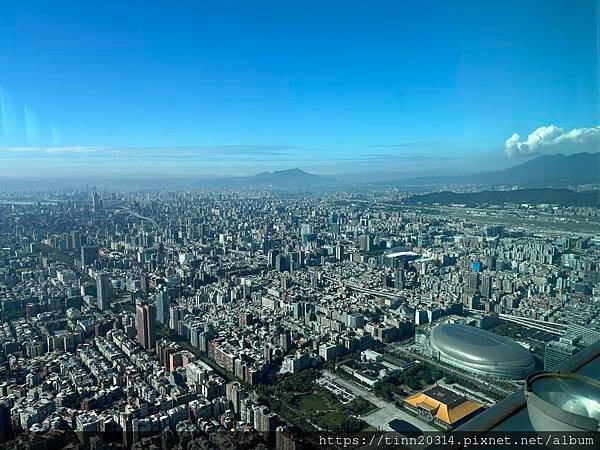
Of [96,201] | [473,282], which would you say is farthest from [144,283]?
[96,201]

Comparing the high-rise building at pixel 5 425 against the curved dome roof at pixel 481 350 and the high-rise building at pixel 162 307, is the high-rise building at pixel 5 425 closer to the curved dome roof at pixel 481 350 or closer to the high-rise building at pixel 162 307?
the high-rise building at pixel 162 307

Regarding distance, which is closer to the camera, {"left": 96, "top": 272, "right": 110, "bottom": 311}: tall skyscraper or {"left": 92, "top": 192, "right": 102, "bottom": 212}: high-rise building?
{"left": 96, "top": 272, "right": 110, "bottom": 311}: tall skyscraper

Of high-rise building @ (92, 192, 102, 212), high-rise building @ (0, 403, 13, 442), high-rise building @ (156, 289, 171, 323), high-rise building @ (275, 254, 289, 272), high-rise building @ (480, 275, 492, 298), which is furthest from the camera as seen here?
high-rise building @ (92, 192, 102, 212)

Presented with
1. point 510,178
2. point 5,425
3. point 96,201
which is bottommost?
point 5,425

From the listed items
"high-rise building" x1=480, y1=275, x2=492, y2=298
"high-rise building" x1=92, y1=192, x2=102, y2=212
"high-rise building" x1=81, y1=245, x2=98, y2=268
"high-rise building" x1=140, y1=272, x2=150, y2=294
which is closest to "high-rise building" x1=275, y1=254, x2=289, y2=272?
"high-rise building" x1=140, y1=272, x2=150, y2=294

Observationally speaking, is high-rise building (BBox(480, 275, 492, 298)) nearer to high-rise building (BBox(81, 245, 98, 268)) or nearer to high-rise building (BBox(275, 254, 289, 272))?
high-rise building (BBox(275, 254, 289, 272))

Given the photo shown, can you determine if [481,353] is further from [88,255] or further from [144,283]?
[88,255]

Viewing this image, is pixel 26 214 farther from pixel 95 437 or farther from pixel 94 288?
pixel 95 437
